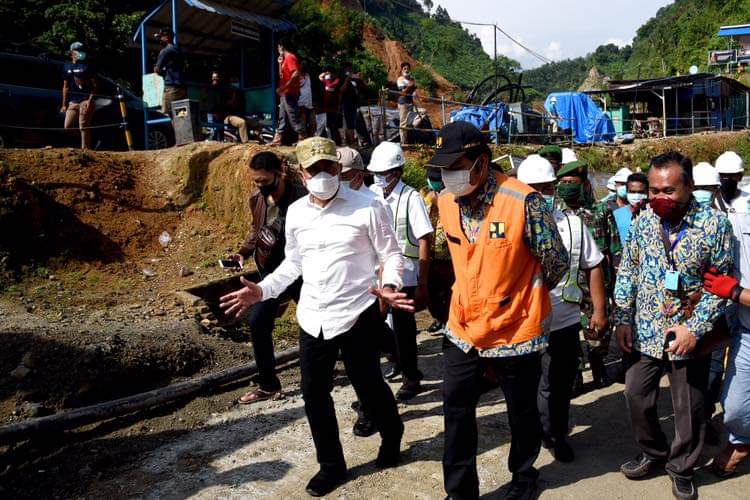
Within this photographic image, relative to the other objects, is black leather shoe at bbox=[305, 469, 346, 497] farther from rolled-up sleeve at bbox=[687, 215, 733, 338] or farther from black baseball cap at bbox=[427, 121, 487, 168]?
rolled-up sleeve at bbox=[687, 215, 733, 338]

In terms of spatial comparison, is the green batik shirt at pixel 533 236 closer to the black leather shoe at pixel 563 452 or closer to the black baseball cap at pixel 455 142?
the black baseball cap at pixel 455 142

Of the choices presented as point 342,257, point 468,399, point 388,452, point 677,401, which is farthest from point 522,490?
point 342,257

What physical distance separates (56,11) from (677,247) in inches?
701

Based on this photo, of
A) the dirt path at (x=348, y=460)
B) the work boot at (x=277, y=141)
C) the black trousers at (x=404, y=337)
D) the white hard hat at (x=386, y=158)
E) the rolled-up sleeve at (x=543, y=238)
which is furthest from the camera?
the work boot at (x=277, y=141)

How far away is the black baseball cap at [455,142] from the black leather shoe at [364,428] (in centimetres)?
210

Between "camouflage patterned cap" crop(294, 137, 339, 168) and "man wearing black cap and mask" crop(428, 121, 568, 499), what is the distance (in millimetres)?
671

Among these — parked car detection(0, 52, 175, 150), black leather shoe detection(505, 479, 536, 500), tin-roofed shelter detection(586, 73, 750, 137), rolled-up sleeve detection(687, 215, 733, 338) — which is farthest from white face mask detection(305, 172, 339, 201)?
tin-roofed shelter detection(586, 73, 750, 137)

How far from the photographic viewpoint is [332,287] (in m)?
3.42

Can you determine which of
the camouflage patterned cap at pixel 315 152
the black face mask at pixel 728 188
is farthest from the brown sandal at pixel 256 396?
the black face mask at pixel 728 188

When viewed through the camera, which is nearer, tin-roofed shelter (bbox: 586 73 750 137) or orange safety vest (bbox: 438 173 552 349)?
orange safety vest (bbox: 438 173 552 349)

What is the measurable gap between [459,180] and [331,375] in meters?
1.36

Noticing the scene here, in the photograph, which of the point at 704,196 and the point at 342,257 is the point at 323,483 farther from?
the point at 704,196

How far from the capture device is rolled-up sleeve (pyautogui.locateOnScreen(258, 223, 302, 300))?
3.68m

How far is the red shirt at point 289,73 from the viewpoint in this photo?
1023 centimetres
